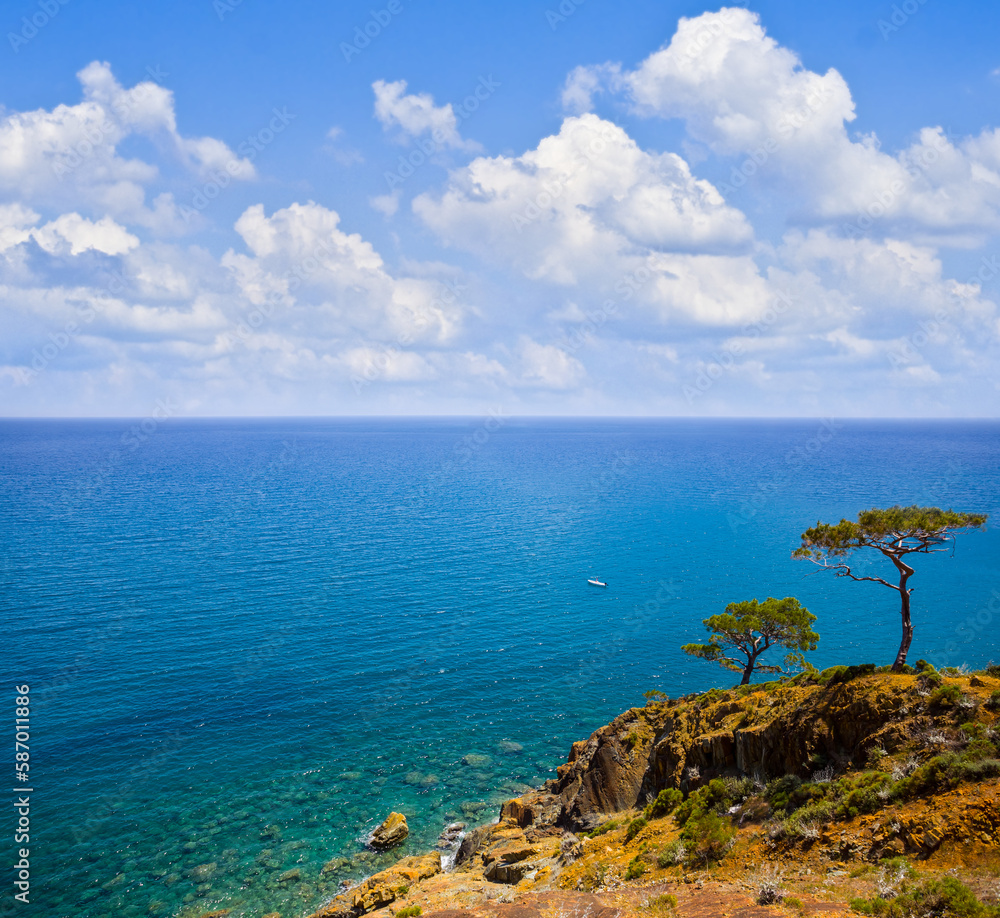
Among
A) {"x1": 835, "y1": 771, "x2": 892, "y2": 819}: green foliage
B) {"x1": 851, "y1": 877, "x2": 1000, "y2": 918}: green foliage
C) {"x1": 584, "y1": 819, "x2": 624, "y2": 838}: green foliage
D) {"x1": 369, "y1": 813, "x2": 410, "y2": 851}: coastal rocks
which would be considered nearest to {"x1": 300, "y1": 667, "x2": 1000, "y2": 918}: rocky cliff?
{"x1": 835, "y1": 771, "x2": 892, "y2": 819}: green foliage

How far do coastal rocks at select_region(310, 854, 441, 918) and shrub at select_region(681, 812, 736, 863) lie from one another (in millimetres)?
15462

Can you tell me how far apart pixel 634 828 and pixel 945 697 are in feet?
48.6

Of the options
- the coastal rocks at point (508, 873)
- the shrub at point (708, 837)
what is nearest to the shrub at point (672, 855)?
the shrub at point (708, 837)

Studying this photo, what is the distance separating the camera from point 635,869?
24.3m

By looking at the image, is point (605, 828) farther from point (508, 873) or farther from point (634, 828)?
point (508, 873)

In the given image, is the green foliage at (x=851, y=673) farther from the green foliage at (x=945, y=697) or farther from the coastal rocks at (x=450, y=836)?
the coastal rocks at (x=450, y=836)

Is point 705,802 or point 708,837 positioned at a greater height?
point 708,837

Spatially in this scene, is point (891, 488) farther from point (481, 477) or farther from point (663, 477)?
point (481, 477)

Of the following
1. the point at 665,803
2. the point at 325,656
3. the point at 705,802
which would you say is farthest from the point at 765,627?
the point at 325,656

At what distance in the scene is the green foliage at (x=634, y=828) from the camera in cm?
2831

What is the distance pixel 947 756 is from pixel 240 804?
41037mm

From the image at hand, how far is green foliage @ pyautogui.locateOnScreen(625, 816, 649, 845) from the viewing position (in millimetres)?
28312

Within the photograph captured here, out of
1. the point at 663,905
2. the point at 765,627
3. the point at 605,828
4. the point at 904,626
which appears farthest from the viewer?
the point at 765,627

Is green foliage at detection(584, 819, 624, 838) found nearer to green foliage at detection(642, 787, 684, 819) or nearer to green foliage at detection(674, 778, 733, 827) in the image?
green foliage at detection(642, 787, 684, 819)
